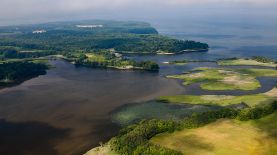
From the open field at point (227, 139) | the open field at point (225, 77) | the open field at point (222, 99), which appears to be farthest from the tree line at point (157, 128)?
the open field at point (225, 77)

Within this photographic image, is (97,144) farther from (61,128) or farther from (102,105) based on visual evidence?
(102,105)

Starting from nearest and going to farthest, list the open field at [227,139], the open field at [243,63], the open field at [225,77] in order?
the open field at [227,139] → the open field at [225,77] → the open field at [243,63]

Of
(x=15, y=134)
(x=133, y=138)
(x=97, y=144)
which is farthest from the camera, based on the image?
(x=15, y=134)

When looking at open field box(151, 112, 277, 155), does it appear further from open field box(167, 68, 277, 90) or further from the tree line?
open field box(167, 68, 277, 90)

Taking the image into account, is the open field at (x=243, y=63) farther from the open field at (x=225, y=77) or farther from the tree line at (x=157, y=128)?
the tree line at (x=157, y=128)

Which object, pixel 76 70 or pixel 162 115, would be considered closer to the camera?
pixel 162 115

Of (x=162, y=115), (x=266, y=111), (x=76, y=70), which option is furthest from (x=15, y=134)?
(x=76, y=70)
